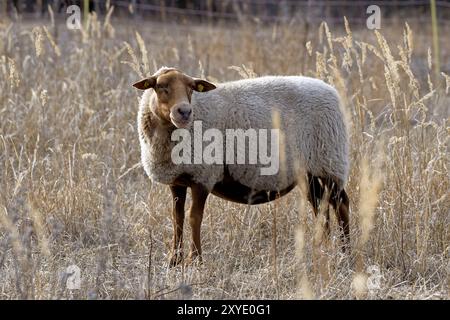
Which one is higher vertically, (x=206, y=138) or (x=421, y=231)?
(x=206, y=138)

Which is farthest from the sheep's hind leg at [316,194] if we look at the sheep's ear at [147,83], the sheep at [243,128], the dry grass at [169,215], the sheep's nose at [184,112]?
the sheep's ear at [147,83]

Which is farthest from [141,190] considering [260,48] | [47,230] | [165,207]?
[260,48]

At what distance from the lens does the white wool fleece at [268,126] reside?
4.00 metres

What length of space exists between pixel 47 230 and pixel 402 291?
6.51 feet

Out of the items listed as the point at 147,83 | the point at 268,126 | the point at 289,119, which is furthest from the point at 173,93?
the point at 289,119

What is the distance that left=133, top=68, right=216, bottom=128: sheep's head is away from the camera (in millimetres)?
3704

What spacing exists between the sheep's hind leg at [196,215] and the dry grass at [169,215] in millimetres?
116

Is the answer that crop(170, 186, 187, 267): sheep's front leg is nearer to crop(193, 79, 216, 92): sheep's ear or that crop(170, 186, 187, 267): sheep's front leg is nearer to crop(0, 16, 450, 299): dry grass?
crop(0, 16, 450, 299): dry grass

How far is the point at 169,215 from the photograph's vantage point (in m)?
4.66

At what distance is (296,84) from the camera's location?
4.32 m

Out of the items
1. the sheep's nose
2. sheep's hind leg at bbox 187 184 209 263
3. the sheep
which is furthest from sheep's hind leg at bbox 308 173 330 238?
the sheep's nose

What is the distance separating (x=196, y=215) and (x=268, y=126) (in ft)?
2.02

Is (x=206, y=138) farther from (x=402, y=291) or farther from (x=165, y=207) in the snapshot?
(x=402, y=291)

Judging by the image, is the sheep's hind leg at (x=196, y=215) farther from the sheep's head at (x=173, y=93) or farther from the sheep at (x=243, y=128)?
the sheep's head at (x=173, y=93)
